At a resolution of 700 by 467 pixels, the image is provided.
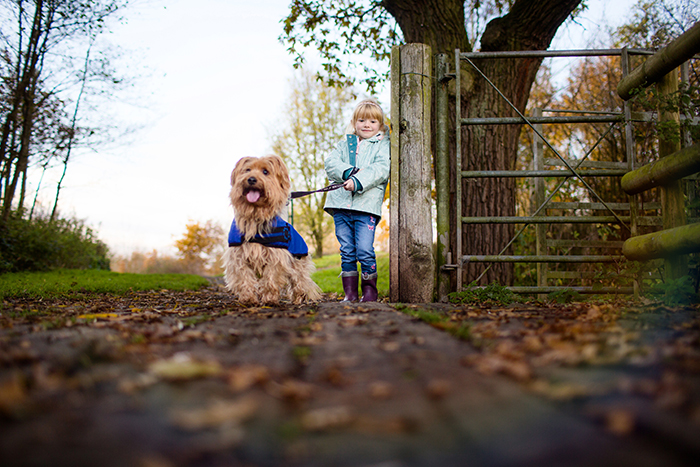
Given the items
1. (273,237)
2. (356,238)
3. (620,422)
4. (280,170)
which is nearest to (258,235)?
(273,237)

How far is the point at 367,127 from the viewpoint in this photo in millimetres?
4754

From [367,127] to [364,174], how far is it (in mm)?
624

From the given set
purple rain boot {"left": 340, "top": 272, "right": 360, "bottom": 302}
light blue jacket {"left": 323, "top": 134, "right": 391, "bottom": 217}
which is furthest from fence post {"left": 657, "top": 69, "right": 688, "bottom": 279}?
purple rain boot {"left": 340, "top": 272, "right": 360, "bottom": 302}

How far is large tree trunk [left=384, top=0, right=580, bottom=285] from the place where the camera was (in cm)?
553

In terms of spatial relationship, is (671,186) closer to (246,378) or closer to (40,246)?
(246,378)

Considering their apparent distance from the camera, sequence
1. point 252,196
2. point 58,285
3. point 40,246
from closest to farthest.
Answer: point 252,196 → point 58,285 → point 40,246

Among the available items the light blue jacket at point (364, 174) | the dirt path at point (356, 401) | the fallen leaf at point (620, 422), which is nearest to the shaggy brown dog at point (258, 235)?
the light blue jacket at point (364, 174)

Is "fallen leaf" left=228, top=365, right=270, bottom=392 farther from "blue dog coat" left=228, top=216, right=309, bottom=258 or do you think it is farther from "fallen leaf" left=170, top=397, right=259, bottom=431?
"blue dog coat" left=228, top=216, right=309, bottom=258

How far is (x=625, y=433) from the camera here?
42.3 inches

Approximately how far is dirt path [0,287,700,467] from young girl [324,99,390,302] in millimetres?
2547

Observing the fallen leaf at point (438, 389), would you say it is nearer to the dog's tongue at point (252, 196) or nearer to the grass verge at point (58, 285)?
the dog's tongue at point (252, 196)

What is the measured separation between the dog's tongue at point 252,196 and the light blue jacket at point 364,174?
688 mm

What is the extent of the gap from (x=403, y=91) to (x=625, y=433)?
157 inches

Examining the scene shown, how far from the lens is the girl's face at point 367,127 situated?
475 cm
